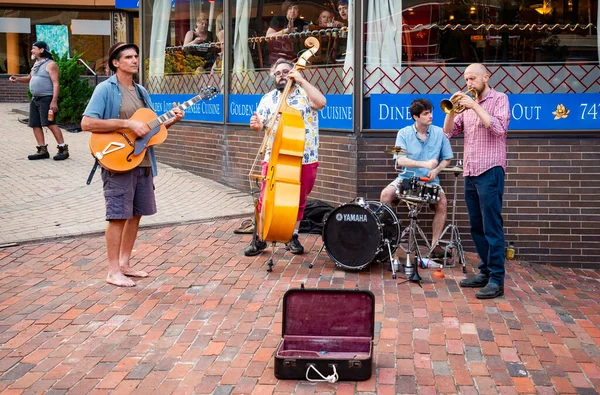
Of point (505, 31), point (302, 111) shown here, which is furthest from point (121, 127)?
point (505, 31)

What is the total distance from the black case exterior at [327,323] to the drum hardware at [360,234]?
1.91 m

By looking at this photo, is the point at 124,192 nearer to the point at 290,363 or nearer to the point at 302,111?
the point at 302,111

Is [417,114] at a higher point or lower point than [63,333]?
higher

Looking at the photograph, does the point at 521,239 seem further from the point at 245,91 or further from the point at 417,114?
the point at 245,91

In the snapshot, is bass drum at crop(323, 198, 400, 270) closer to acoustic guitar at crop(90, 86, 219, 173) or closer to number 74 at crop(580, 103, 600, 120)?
acoustic guitar at crop(90, 86, 219, 173)

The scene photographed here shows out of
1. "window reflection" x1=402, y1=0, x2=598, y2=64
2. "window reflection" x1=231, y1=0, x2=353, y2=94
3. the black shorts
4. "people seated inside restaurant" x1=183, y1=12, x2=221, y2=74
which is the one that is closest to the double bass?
"window reflection" x1=231, y1=0, x2=353, y2=94

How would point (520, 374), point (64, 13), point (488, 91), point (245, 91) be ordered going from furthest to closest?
point (64, 13)
point (245, 91)
point (488, 91)
point (520, 374)

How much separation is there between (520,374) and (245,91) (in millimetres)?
6264

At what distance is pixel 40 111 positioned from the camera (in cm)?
1230

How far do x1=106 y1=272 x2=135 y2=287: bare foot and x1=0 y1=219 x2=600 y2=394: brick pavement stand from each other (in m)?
0.06

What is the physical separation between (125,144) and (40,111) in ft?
20.4

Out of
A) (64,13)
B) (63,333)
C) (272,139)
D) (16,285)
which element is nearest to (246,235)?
(272,139)

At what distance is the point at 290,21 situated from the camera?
9.62m

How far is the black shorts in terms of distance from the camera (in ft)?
40.3
